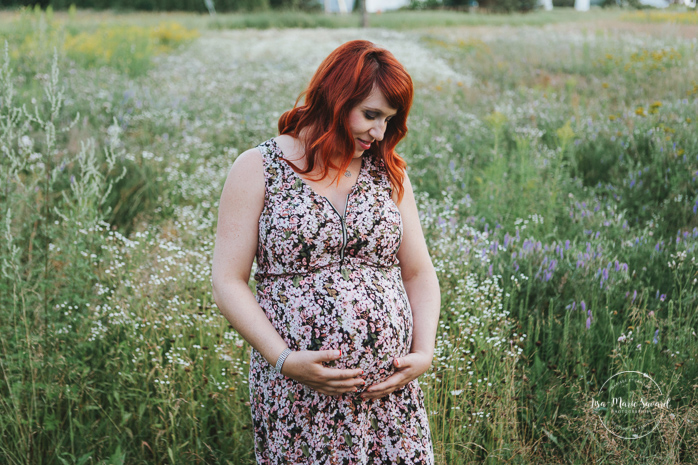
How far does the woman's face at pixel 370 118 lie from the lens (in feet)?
6.17

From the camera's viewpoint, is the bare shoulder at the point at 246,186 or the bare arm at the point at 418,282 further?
the bare arm at the point at 418,282

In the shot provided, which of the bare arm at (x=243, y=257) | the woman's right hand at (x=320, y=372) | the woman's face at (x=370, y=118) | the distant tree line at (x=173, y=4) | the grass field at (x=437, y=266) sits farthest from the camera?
the distant tree line at (x=173, y=4)

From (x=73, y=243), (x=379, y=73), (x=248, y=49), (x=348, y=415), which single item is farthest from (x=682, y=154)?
(x=248, y=49)

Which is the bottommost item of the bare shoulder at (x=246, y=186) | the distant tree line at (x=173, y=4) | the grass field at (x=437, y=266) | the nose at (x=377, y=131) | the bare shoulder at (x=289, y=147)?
the grass field at (x=437, y=266)

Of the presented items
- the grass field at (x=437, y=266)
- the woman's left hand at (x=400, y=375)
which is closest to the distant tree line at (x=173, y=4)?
the grass field at (x=437, y=266)

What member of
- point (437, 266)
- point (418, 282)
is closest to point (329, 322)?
point (418, 282)

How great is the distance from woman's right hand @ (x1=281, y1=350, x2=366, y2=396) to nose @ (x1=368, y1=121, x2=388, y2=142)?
74 centimetres

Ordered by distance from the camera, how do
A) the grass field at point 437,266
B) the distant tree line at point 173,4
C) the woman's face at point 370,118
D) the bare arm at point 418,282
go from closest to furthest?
the woman's face at point 370,118
the bare arm at point 418,282
the grass field at point 437,266
the distant tree line at point 173,4

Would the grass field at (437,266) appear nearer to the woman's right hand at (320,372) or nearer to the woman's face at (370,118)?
the woman's right hand at (320,372)

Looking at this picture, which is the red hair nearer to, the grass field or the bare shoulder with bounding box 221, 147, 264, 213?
the bare shoulder with bounding box 221, 147, 264, 213

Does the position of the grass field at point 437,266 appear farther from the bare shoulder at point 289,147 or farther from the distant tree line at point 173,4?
the distant tree line at point 173,4

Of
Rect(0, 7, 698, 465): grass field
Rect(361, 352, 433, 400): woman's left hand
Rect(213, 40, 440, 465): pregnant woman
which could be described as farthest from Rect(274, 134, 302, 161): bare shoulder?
Rect(0, 7, 698, 465): grass field

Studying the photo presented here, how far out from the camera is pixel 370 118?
1907 mm

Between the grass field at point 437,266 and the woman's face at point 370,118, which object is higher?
the woman's face at point 370,118
